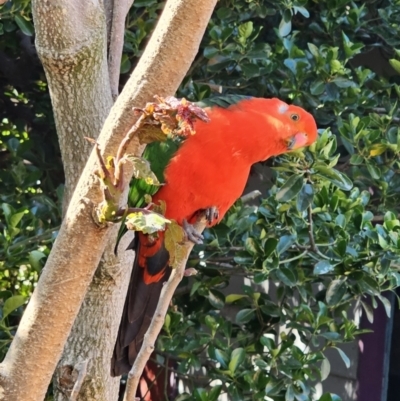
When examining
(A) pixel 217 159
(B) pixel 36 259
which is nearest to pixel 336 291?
Answer: (A) pixel 217 159

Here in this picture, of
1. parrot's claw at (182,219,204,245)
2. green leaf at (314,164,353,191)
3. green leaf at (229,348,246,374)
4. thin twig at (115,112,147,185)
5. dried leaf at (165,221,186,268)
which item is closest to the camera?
thin twig at (115,112,147,185)

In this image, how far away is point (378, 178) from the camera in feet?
6.19

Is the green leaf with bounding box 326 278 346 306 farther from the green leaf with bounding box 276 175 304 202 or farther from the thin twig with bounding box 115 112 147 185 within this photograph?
the thin twig with bounding box 115 112 147 185

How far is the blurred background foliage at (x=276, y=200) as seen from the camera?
5.35 ft

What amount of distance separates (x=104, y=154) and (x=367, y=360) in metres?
1.94

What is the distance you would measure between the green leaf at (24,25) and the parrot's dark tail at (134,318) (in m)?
0.67

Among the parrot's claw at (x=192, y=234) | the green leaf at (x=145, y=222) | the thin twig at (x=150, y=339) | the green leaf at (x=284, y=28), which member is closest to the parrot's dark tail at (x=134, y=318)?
the parrot's claw at (x=192, y=234)

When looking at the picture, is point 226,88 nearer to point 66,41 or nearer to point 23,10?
point 23,10

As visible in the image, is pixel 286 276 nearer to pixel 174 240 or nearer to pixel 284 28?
pixel 284 28

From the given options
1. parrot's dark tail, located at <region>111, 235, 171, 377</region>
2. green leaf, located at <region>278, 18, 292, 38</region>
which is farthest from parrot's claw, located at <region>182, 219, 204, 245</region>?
green leaf, located at <region>278, 18, 292, 38</region>

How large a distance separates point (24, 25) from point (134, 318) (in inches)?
32.2

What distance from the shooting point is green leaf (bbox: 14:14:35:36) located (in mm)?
1728

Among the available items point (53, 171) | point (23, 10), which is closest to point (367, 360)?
point (53, 171)

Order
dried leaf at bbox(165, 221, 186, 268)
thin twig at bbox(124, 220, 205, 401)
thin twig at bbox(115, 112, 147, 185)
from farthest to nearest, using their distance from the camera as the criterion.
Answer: thin twig at bbox(124, 220, 205, 401)
dried leaf at bbox(165, 221, 186, 268)
thin twig at bbox(115, 112, 147, 185)
